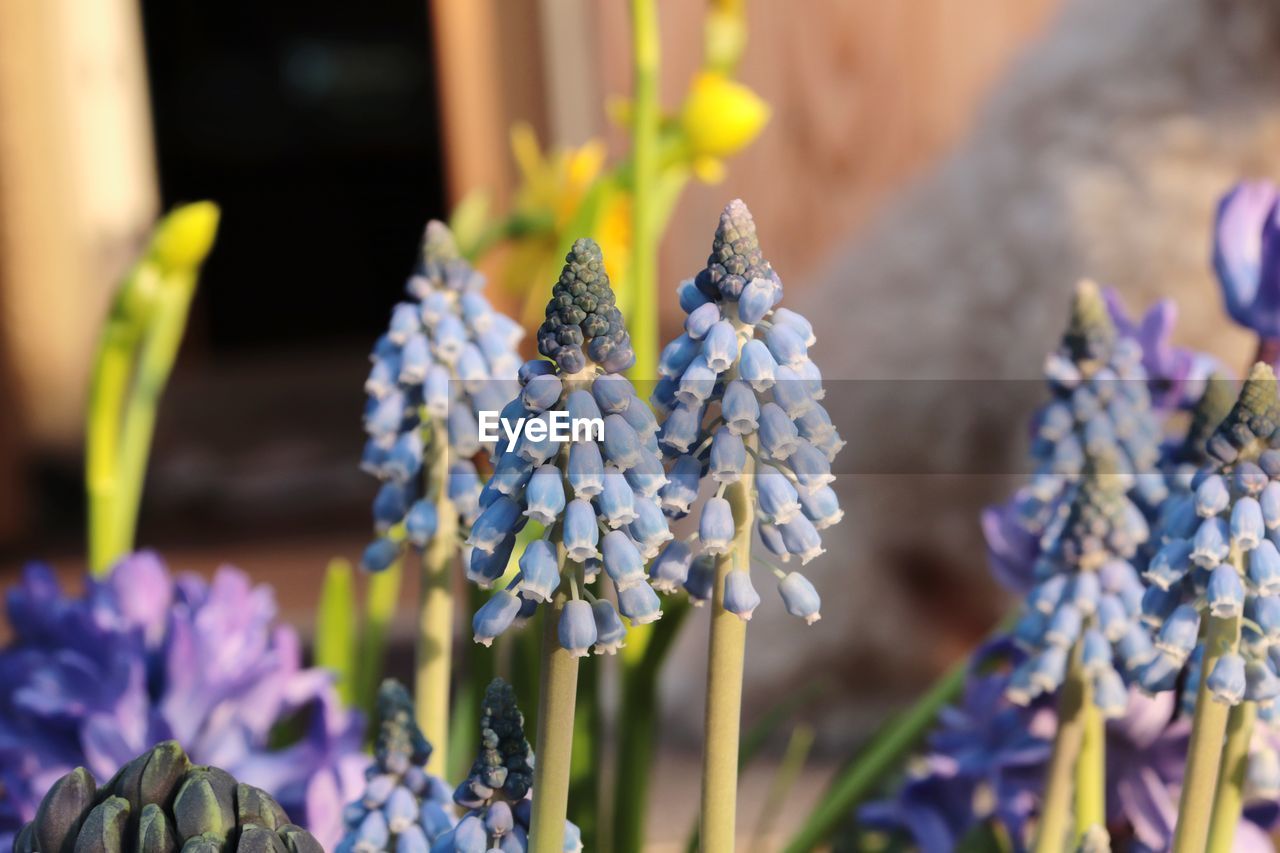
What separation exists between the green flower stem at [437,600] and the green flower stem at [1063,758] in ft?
0.58

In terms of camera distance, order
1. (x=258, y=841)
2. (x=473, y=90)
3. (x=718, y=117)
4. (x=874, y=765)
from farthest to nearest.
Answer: (x=473, y=90), (x=718, y=117), (x=874, y=765), (x=258, y=841)

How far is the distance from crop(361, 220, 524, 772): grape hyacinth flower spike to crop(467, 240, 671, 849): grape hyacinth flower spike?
4.0 inches

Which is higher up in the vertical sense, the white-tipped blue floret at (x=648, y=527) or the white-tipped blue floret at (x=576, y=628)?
the white-tipped blue floret at (x=648, y=527)

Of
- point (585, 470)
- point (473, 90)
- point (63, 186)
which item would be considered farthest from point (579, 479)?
point (63, 186)

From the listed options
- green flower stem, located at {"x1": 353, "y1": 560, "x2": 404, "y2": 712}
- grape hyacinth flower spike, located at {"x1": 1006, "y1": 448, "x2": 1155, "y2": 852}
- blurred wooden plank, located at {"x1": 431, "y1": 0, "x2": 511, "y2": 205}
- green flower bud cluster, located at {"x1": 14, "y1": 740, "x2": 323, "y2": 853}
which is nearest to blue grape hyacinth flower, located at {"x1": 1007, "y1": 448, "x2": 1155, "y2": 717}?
grape hyacinth flower spike, located at {"x1": 1006, "y1": 448, "x2": 1155, "y2": 852}

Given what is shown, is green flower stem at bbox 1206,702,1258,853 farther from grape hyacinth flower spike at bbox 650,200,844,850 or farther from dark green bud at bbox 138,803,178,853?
dark green bud at bbox 138,803,178,853

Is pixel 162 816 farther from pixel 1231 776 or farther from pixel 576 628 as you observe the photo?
pixel 1231 776

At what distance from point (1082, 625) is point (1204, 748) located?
2.9 inches

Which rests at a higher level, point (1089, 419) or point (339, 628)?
point (1089, 419)

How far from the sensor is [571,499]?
0.94 ft

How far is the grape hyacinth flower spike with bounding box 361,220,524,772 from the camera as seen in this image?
1.29 ft

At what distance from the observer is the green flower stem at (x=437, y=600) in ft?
1.30

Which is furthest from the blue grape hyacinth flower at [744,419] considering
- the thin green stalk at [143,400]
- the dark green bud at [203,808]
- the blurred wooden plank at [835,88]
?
the blurred wooden plank at [835,88]

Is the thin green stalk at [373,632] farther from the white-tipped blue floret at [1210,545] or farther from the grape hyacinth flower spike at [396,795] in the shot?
the white-tipped blue floret at [1210,545]
